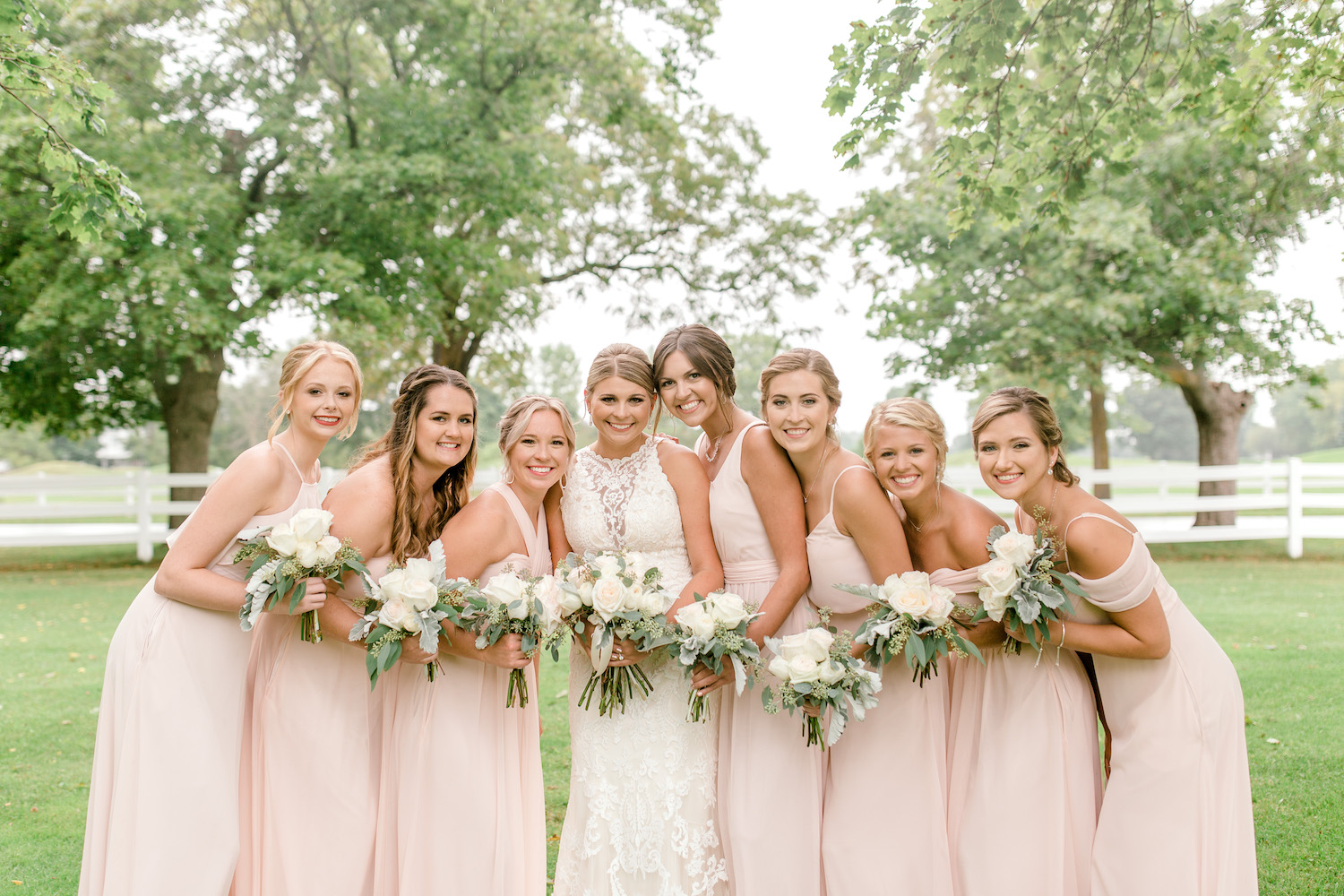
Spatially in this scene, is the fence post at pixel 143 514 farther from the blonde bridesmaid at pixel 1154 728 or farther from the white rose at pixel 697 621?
the blonde bridesmaid at pixel 1154 728

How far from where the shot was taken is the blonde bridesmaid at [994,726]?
3924 mm

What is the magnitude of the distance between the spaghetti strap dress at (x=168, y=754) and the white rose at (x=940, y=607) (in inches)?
116

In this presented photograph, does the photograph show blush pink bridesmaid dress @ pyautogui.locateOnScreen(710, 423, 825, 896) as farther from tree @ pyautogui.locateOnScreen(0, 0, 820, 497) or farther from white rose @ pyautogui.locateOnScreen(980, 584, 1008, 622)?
tree @ pyautogui.locateOnScreen(0, 0, 820, 497)

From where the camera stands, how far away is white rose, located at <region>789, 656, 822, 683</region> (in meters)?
3.67

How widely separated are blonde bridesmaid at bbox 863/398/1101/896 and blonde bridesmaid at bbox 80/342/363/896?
2.79 meters

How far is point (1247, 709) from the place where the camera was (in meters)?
7.93

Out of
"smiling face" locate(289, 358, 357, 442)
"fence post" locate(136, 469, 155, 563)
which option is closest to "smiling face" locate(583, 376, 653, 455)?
"smiling face" locate(289, 358, 357, 442)

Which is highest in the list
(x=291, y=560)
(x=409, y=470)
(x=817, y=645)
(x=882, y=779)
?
(x=409, y=470)

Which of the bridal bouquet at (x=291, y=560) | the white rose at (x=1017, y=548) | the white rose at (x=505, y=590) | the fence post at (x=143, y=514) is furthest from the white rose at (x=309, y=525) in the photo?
the fence post at (x=143, y=514)

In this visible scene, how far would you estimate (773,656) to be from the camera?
13.0 feet

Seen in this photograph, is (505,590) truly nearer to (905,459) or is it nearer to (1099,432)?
(905,459)

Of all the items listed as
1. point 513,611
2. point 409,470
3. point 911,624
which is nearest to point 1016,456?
point 911,624

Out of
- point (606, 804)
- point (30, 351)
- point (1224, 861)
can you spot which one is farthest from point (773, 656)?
point (30, 351)

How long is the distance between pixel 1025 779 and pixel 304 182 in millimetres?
16205
